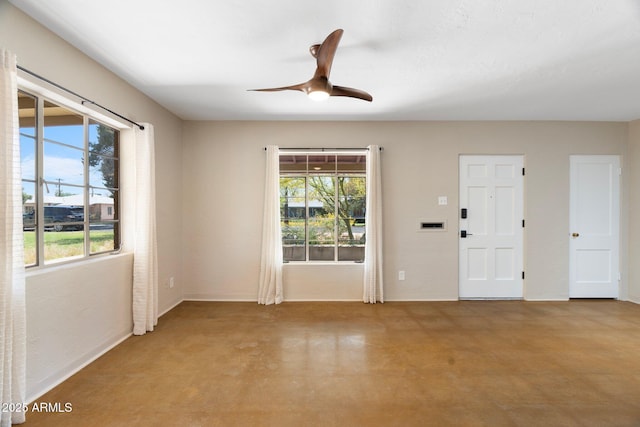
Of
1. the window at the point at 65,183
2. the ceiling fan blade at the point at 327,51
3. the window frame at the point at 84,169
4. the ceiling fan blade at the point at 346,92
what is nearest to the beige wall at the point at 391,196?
the window frame at the point at 84,169

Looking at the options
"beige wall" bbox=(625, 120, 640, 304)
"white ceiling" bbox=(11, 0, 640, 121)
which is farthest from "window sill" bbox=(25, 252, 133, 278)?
"beige wall" bbox=(625, 120, 640, 304)

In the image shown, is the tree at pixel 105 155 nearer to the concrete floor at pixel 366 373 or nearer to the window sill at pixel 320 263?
the concrete floor at pixel 366 373


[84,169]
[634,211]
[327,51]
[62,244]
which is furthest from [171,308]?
[634,211]

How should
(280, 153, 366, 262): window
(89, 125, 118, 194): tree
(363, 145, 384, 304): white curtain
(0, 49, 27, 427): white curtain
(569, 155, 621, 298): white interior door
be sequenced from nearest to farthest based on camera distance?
(0, 49, 27, 427): white curtain → (89, 125, 118, 194): tree → (363, 145, 384, 304): white curtain → (569, 155, 621, 298): white interior door → (280, 153, 366, 262): window

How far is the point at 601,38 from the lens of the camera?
2.13 meters

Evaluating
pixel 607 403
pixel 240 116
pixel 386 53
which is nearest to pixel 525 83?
pixel 386 53

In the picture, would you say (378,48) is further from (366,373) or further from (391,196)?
(366,373)

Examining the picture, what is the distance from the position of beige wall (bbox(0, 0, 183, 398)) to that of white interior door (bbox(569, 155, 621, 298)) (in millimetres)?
5808

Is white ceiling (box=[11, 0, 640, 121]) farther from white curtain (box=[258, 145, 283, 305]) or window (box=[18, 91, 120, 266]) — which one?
white curtain (box=[258, 145, 283, 305])

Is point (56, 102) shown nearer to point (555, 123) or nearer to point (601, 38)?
point (601, 38)

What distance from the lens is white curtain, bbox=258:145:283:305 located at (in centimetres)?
398

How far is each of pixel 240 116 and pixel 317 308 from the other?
113 inches

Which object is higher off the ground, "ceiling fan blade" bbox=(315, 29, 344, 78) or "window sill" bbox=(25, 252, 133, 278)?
"ceiling fan blade" bbox=(315, 29, 344, 78)

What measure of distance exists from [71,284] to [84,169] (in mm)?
1009
